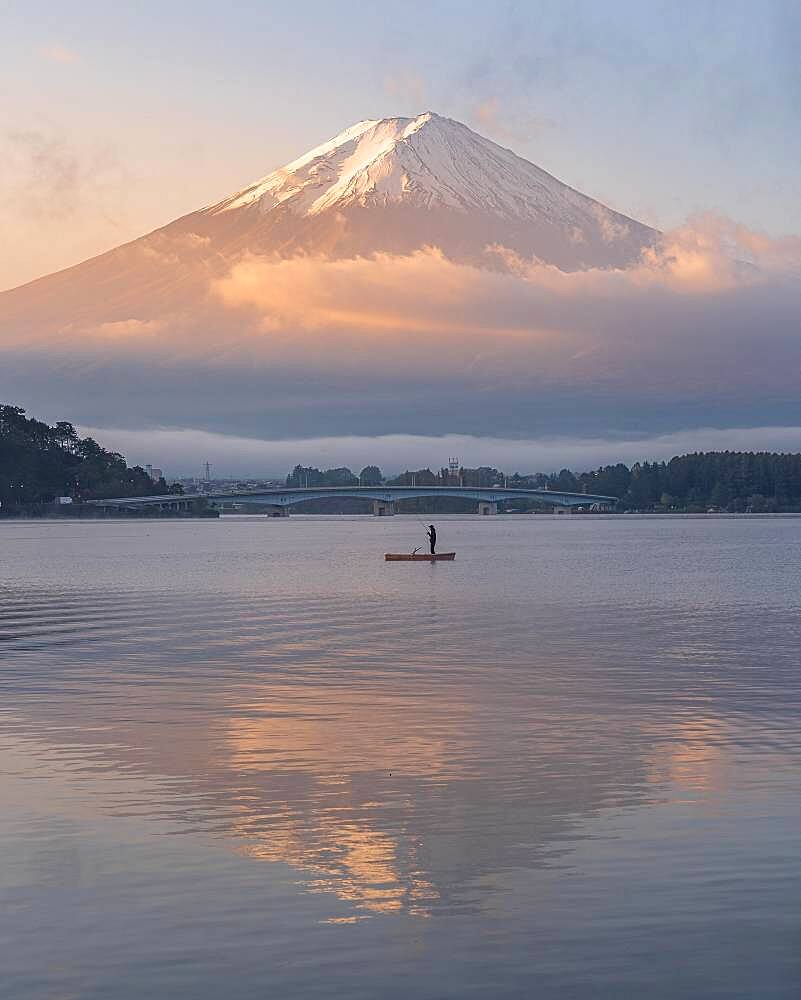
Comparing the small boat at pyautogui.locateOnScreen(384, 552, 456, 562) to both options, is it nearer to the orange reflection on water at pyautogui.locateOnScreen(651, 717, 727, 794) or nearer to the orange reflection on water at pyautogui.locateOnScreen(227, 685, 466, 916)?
the orange reflection on water at pyautogui.locateOnScreen(227, 685, 466, 916)

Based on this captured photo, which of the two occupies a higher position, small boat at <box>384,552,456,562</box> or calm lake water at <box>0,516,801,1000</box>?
calm lake water at <box>0,516,801,1000</box>

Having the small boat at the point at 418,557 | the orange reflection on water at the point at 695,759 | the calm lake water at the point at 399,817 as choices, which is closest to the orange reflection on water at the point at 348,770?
the calm lake water at the point at 399,817

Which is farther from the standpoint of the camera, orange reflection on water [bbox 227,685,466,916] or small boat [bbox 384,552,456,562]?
small boat [bbox 384,552,456,562]

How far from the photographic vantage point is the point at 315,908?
51.1 feet

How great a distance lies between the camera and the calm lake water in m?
13.9

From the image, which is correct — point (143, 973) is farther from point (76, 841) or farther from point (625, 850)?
point (625, 850)

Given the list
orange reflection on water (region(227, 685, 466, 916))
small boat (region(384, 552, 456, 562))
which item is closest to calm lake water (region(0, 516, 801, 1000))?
orange reflection on water (region(227, 685, 466, 916))

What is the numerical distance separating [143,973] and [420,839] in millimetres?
5916

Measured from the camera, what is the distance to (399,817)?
66.3 ft

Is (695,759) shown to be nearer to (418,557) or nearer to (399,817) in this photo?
(399,817)

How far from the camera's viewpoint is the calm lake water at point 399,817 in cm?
1388

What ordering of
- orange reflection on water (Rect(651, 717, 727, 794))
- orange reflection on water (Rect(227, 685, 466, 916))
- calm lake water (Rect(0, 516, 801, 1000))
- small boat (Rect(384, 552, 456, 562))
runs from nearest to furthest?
calm lake water (Rect(0, 516, 801, 1000)) → orange reflection on water (Rect(227, 685, 466, 916)) → orange reflection on water (Rect(651, 717, 727, 794)) → small boat (Rect(384, 552, 456, 562))

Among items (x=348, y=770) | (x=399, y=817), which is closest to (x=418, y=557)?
(x=348, y=770)

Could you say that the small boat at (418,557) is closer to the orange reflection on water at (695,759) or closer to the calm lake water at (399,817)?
the calm lake water at (399,817)
